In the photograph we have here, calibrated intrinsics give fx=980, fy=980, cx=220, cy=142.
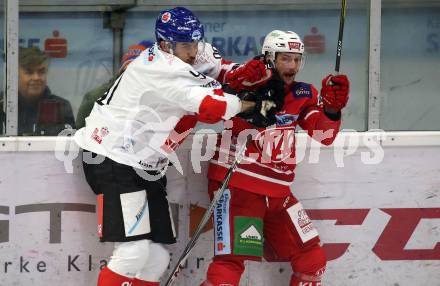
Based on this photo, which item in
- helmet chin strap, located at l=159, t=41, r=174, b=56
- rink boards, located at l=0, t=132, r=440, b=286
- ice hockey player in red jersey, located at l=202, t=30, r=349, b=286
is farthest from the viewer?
rink boards, located at l=0, t=132, r=440, b=286

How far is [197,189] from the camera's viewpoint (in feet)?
13.5

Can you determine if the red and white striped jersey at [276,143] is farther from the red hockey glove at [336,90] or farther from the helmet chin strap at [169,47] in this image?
the helmet chin strap at [169,47]

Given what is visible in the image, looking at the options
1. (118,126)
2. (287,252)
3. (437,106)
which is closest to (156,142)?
(118,126)

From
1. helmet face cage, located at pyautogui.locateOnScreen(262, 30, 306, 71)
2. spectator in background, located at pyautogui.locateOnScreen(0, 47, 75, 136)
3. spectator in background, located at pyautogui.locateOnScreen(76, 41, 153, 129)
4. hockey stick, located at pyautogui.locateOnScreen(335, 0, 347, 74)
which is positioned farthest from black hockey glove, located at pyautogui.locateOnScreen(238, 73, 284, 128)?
spectator in background, located at pyautogui.locateOnScreen(0, 47, 75, 136)

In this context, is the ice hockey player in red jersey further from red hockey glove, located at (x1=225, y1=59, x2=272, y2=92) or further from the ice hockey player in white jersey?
the ice hockey player in white jersey

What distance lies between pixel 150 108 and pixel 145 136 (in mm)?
122

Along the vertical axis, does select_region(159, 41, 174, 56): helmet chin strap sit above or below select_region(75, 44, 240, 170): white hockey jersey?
above

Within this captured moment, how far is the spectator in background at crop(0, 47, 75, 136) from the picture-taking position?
4023 millimetres

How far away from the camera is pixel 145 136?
372 cm

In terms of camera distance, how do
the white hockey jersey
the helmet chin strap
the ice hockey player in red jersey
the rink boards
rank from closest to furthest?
1. the white hockey jersey
2. the helmet chin strap
3. the ice hockey player in red jersey
4. the rink boards

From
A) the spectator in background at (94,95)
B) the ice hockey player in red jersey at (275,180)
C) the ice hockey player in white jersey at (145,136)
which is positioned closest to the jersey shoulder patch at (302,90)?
the ice hockey player in red jersey at (275,180)

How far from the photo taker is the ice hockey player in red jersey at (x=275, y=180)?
382 centimetres

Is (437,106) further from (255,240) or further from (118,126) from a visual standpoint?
(118,126)

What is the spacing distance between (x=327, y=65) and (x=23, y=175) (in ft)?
4.61
